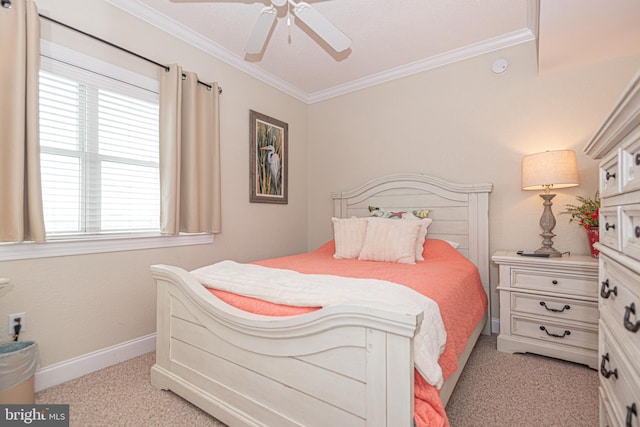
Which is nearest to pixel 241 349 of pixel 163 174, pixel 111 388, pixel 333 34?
pixel 111 388

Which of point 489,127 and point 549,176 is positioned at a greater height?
point 489,127

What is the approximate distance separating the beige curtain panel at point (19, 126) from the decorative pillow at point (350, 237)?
196 centimetres

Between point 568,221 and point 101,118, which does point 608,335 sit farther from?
point 101,118

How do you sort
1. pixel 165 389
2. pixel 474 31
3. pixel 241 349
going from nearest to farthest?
1. pixel 241 349
2. pixel 165 389
3. pixel 474 31

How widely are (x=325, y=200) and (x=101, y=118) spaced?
2.27 m

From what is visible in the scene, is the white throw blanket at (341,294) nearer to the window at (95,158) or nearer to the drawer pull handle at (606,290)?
the drawer pull handle at (606,290)

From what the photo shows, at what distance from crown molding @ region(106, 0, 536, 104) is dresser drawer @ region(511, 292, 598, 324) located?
2.03 m

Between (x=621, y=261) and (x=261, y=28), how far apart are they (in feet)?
6.35

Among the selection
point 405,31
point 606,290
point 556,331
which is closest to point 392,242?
point 556,331

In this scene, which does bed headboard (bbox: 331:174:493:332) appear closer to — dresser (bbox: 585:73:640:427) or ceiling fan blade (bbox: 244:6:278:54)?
dresser (bbox: 585:73:640:427)

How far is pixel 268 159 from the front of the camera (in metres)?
3.32

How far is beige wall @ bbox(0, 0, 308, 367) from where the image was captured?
1830 mm

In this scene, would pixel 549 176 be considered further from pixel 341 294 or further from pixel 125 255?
pixel 125 255

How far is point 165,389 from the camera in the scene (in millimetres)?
1774
